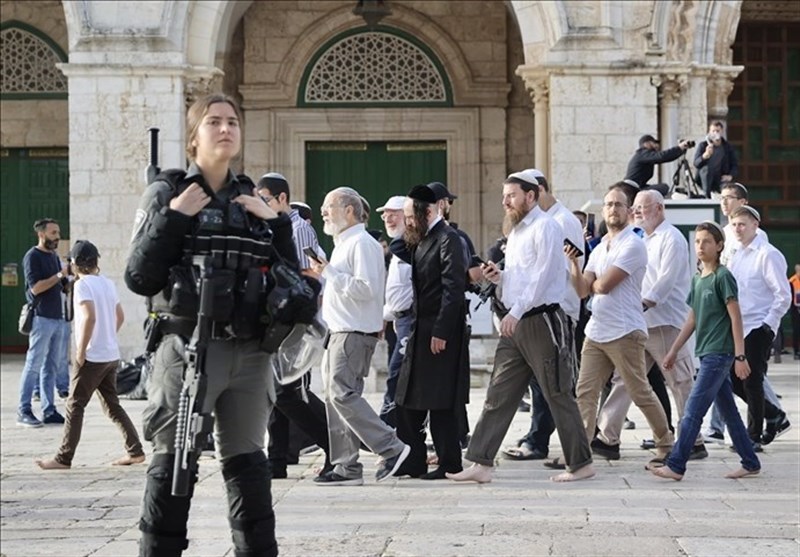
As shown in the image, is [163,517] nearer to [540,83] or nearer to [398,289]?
[398,289]

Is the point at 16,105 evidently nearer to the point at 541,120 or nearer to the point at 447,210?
the point at 541,120

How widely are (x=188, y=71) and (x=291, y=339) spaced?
13292 mm

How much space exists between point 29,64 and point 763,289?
49.8ft

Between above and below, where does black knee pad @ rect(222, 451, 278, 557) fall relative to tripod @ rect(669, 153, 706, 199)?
below

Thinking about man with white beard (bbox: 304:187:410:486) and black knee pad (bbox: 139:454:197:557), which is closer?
black knee pad (bbox: 139:454:197:557)

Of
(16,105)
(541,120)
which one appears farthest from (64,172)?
(541,120)

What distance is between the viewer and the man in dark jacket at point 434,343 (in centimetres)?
906

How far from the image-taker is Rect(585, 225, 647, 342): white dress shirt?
30.7ft

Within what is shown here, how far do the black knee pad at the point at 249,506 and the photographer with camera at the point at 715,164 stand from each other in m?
12.2

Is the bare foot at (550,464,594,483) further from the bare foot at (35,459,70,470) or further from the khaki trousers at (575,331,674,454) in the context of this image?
the bare foot at (35,459,70,470)

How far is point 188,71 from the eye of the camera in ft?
59.8

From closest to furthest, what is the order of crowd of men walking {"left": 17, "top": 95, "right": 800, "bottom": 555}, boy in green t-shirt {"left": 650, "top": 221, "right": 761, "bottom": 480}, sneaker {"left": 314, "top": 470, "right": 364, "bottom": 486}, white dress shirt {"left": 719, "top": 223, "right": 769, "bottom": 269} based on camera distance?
crowd of men walking {"left": 17, "top": 95, "right": 800, "bottom": 555}, boy in green t-shirt {"left": 650, "top": 221, "right": 761, "bottom": 480}, sneaker {"left": 314, "top": 470, "right": 364, "bottom": 486}, white dress shirt {"left": 719, "top": 223, "right": 769, "bottom": 269}

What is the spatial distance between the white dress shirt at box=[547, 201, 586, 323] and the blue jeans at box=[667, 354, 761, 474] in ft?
3.78

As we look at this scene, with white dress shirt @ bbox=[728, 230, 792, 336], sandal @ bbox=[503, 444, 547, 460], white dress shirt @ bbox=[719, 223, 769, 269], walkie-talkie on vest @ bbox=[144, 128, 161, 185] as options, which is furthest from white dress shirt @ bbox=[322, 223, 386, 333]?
walkie-talkie on vest @ bbox=[144, 128, 161, 185]
